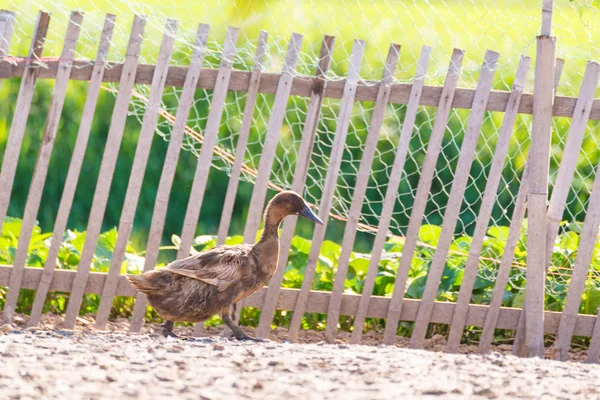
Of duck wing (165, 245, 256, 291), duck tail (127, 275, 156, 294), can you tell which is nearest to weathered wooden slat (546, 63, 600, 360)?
duck wing (165, 245, 256, 291)

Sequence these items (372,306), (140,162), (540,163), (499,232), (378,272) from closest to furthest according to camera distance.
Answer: (540,163) → (140,162) → (372,306) → (378,272) → (499,232)

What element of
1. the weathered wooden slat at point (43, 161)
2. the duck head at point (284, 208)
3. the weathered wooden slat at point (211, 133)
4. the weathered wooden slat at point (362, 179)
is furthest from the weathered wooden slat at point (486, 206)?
the weathered wooden slat at point (43, 161)

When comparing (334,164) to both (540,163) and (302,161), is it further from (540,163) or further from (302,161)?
(540,163)

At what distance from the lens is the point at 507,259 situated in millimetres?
5715

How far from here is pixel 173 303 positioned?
496 cm

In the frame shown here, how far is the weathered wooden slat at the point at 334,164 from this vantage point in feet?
18.2

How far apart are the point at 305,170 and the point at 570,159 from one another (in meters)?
1.51

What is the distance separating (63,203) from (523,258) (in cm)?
292

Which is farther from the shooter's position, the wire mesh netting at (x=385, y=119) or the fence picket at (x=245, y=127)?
the wire mesh netting at (x=385, y=119)

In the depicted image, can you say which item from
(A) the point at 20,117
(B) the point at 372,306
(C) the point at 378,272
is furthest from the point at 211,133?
(C) the point at 378,272

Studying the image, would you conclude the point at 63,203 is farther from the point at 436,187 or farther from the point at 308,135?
the point at 436,187

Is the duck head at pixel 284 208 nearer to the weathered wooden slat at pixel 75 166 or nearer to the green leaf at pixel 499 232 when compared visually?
the weathered wooden slat at pixel 75 166

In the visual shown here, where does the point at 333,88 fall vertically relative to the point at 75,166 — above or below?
above

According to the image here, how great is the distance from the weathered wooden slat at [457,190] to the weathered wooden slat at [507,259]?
327mm
